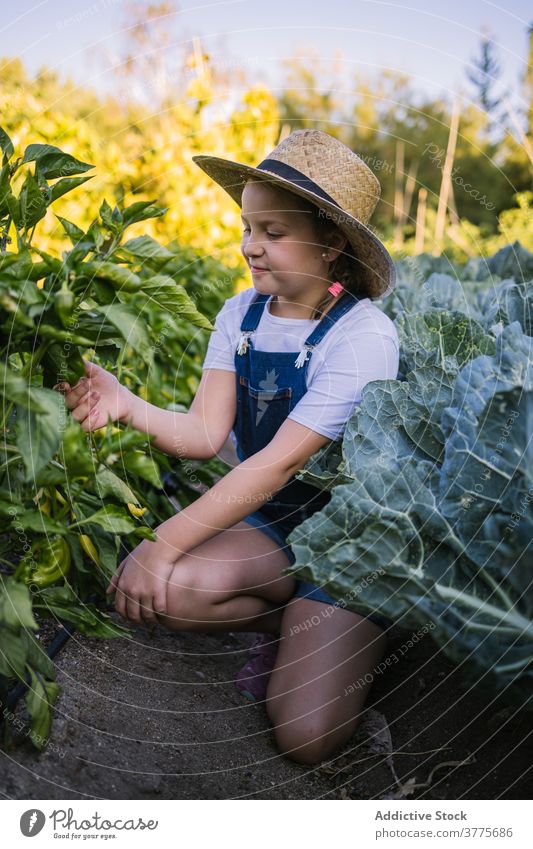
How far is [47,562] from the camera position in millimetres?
1691

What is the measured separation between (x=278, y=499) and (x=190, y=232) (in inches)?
113

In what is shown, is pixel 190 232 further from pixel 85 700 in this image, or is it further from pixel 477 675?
pixel 477 675

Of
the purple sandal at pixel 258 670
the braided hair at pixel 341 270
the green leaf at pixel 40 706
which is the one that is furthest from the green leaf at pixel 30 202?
the purple sandal at pixel 258 670

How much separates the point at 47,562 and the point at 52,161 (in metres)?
0.86

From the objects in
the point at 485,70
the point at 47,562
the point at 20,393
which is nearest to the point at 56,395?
the point at 20,393

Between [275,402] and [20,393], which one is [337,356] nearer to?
[275,402]

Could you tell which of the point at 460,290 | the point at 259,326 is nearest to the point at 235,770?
the point at 259,326

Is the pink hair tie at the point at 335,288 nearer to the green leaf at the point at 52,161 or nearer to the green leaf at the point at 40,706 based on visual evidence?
the green leaf at the point at 52,161

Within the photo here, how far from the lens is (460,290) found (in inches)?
133

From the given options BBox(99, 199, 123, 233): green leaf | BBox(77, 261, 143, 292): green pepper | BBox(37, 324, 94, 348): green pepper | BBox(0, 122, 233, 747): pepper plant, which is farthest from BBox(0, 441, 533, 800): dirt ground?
BBox(99, 199, 123, 233): green leaf

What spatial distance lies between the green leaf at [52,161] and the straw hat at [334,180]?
50 centimetres

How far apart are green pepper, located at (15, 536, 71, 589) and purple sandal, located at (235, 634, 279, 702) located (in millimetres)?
706

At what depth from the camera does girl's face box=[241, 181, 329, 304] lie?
2.06 m

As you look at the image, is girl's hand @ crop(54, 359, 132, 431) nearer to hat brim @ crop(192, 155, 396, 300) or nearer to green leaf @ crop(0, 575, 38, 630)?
green leaf @ crop(0, 575, 38, 630)
